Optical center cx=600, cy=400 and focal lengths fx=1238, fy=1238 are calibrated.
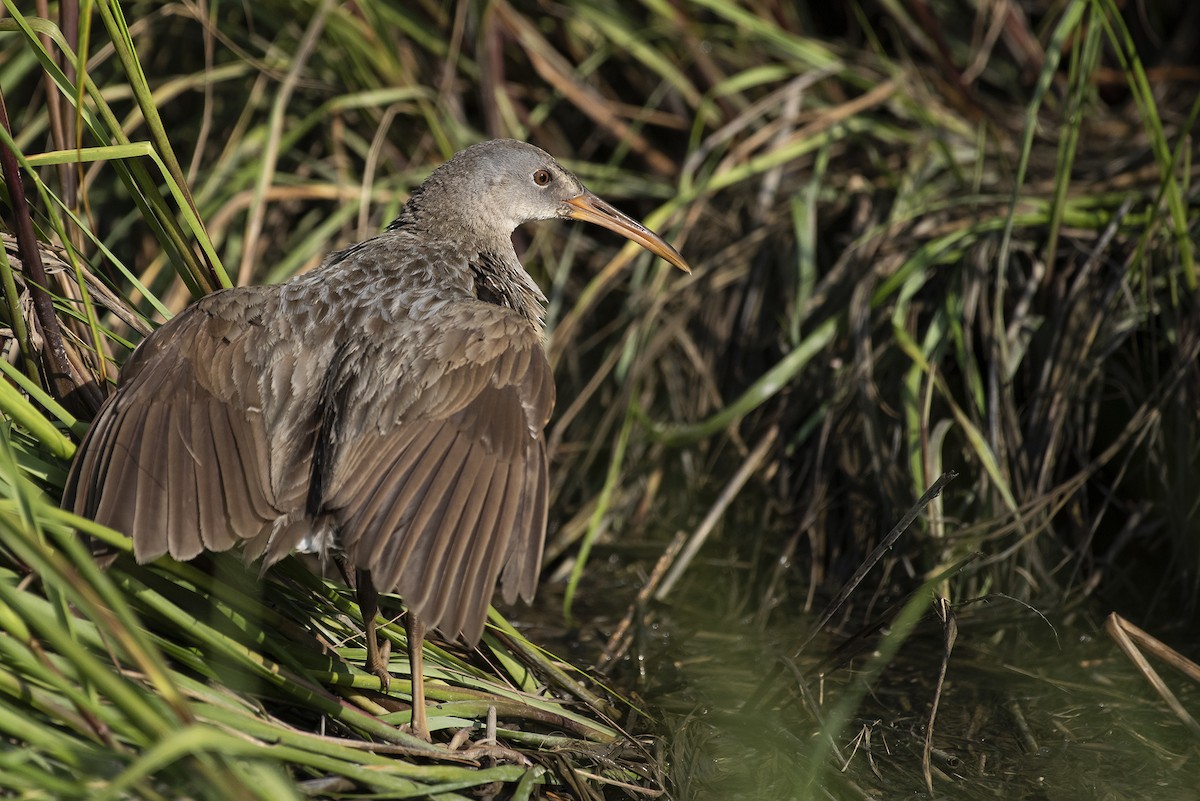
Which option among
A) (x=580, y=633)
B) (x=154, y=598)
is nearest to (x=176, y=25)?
(x=580, y=633)

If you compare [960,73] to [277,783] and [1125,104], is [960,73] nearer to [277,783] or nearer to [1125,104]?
[1125,104]

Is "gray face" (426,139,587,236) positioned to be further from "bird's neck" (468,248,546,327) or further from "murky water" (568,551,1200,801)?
"murky water" (568,551,1200,801)

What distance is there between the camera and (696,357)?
407 cm

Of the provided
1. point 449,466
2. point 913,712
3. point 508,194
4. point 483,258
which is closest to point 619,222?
point 508,194

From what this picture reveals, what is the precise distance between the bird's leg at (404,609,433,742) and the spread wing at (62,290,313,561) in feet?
1.08

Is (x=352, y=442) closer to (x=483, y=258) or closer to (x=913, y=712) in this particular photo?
(x=483, y=258)

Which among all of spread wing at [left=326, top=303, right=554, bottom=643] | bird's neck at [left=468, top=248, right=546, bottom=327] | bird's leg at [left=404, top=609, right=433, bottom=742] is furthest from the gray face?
bird's leg at [left=404, top=609, right=433, bottom=742]

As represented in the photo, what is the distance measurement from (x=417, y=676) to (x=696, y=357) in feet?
6.32

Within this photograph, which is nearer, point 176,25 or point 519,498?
point 519,498

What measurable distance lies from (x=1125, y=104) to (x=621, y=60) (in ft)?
6.34

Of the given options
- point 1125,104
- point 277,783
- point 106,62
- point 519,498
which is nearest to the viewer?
point 277,783

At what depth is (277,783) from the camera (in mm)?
1753

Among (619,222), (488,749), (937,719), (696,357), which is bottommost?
(937,719)

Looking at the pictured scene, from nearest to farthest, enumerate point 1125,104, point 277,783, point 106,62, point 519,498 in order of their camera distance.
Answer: point 277,783
point 519,498
point 106,62
point 1125,104
